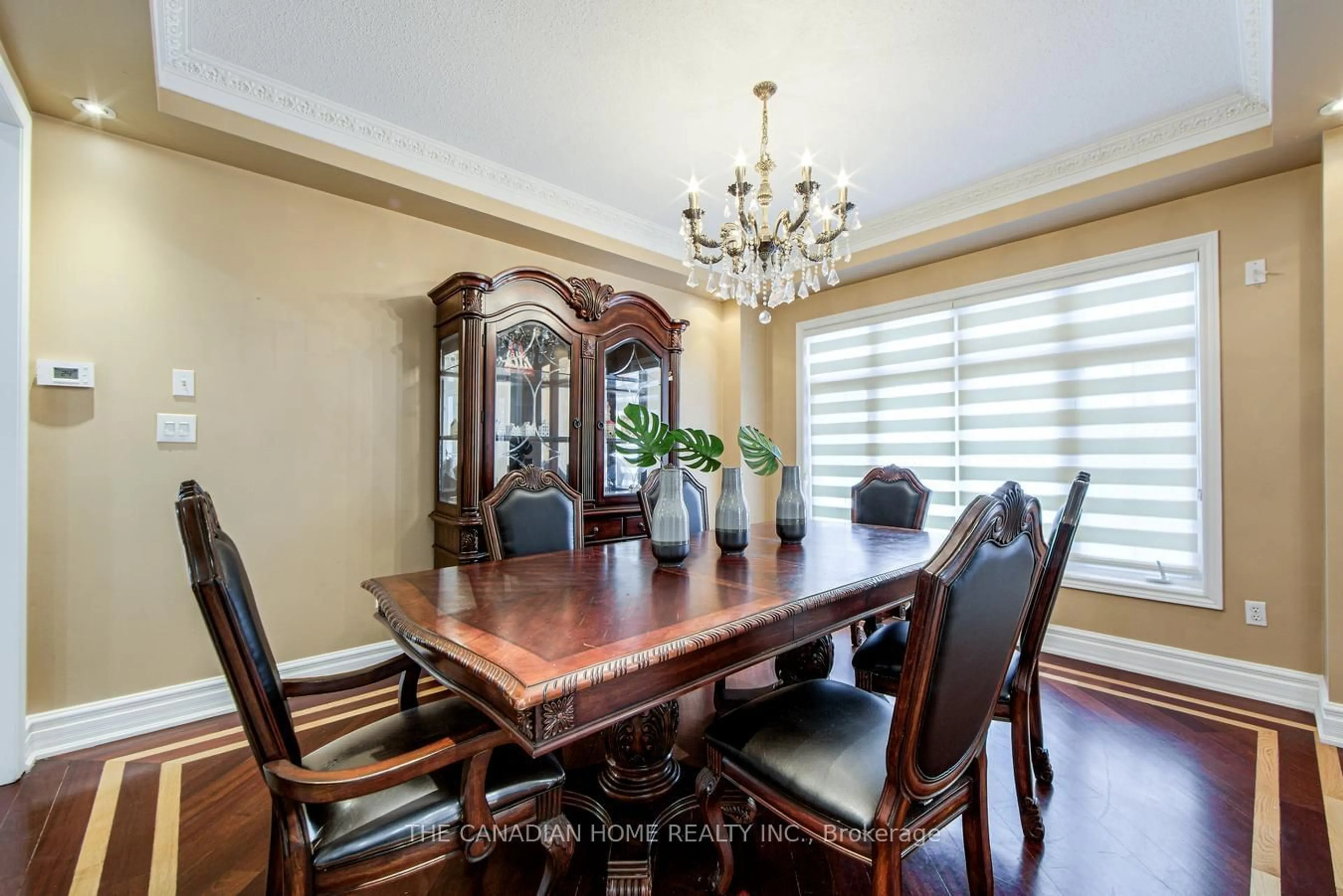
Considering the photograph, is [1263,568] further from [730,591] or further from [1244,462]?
[730,591]

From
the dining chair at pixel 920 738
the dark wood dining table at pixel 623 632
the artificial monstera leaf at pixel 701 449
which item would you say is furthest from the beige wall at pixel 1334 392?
the artificial monstera leaf at pixel 701 449

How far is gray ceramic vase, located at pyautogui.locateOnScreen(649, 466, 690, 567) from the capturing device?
1689 mm

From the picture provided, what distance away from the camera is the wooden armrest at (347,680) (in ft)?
4.04

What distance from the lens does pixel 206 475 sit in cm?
231

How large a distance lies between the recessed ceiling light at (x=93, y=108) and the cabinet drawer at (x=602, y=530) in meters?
2.51

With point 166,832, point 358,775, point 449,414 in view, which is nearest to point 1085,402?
point 449,414

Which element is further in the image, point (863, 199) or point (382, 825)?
point (863, 199)

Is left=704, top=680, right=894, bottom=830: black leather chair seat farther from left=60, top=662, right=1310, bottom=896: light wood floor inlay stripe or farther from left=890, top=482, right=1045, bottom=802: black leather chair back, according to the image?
left=60, top=662, right=1310, bottom=896: light wood floor inlay stripe

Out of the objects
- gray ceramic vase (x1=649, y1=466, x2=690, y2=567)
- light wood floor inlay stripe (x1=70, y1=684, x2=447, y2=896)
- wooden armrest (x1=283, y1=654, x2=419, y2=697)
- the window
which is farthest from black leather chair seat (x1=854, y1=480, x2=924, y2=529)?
light wood floor inlay stripe (x1=70, y1=684, x2=447, y2=896)

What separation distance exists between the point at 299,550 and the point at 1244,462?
439 cm

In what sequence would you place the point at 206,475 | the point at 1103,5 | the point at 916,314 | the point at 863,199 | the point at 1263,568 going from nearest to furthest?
the point at 1103,5 → the point at 206,475 → the point at 1263,568 → the point at 863,199 → the point at 916,314

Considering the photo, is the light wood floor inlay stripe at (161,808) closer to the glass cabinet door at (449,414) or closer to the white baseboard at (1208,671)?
the glass cabinet door at (449,414)

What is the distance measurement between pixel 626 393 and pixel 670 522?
1.81 m

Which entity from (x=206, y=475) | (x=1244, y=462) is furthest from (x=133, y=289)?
(x=1244, y=462)
